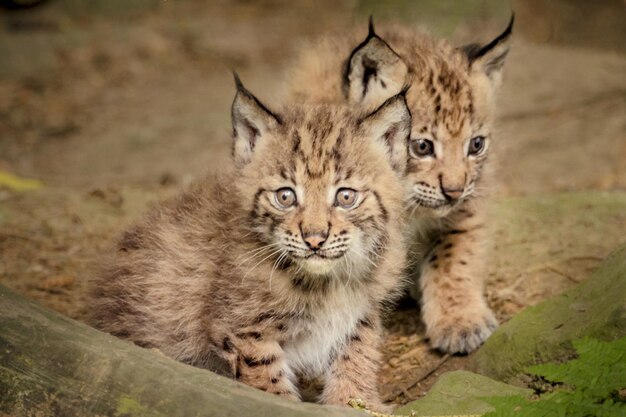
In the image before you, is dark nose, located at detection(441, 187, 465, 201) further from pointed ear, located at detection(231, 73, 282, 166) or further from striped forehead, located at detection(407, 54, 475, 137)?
pointed ear, located at detection(231, 73, 282, 166)

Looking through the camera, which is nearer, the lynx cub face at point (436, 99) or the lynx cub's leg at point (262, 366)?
the lynx cub's leg at point (262, 366)

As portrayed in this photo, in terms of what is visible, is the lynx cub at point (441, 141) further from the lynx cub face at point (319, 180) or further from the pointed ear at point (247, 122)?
the pointed ear at point (247, 122)

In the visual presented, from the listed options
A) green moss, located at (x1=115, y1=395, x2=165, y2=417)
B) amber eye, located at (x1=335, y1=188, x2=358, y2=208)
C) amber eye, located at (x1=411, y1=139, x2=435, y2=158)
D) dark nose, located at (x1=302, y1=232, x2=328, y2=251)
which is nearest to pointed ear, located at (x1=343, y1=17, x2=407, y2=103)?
amber eye, located at (x1=411, y1=139, x2=435, y2=158)

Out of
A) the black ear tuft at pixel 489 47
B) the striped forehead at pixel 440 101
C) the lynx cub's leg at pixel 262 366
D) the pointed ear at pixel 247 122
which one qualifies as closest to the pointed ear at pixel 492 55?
the black ear tuft at pixel 489 47

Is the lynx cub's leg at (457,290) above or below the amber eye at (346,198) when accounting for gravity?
below

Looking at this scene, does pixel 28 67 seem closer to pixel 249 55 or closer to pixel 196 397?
pixel 249 55

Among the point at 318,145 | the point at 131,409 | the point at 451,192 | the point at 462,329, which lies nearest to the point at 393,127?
the point at 318,145

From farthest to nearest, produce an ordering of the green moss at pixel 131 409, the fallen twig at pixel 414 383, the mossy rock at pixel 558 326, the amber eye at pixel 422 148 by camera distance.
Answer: the amber eye at pixel 422 148 → the fallen twig at pixel 414 383 → the mossy rock at pixel 558 326 → the green moss at pixel 131 409
